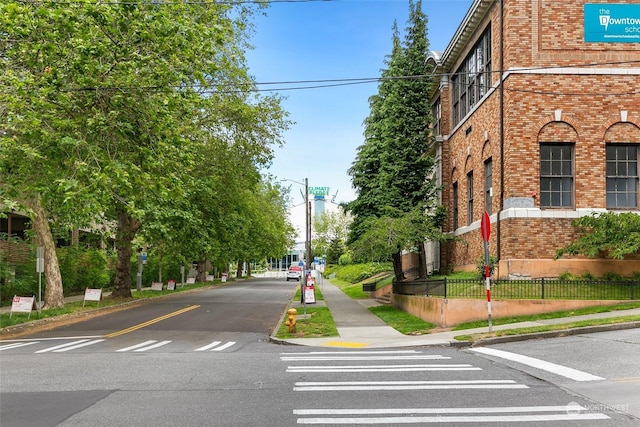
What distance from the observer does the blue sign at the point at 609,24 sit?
68.8 ft

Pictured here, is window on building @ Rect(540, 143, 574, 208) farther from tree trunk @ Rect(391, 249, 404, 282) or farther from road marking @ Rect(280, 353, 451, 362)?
road marking @ Rect(280, 353, 451, 362)

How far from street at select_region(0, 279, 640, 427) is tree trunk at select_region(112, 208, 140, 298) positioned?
15334 millimetres

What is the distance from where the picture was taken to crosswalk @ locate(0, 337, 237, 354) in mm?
14219

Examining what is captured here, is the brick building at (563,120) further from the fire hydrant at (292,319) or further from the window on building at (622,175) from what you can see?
the fire hydrant at (292,319)

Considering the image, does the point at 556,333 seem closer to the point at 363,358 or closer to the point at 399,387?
the point at 363,358

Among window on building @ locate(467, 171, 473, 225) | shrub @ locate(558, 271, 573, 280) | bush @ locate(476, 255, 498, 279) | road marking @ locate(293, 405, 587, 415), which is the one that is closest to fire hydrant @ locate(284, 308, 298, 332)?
bush @ locate(476, 255, 498, 279)

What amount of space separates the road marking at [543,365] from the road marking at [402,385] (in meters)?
1.11

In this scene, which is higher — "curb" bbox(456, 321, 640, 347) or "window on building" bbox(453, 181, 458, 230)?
"window on building" bbox(453, 181, 458, 230)

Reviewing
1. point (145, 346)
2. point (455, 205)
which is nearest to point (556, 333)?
point (145, 346)

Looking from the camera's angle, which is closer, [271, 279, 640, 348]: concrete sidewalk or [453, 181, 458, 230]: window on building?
[271, 279, 640, 348]: concrete sidewalk

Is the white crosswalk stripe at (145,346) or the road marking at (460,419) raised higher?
the road marking at (460,419)

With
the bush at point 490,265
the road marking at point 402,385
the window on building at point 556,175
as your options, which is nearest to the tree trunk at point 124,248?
the bush at point 490,265

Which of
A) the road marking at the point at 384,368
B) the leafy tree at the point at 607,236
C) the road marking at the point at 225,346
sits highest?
the leafy tree at the point at 607,236

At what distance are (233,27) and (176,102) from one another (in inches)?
652
